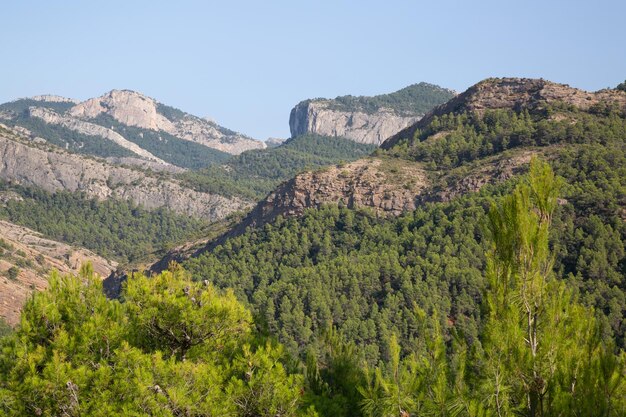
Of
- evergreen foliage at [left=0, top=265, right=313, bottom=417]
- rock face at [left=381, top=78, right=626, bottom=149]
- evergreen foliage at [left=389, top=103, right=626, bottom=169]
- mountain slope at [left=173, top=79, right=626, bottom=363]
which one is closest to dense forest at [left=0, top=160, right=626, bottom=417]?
evergreen foliage at [left=0, top=265, right=313, bottom=417]

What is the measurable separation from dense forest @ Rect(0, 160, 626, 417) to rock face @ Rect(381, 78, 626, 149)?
128 metres

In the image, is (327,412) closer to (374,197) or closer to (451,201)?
(451,201)

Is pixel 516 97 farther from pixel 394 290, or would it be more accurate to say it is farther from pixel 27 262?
pixel 27 262

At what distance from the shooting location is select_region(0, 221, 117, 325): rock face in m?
106

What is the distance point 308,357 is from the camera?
1045 inches

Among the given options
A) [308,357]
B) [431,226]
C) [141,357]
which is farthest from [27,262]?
[141,357]

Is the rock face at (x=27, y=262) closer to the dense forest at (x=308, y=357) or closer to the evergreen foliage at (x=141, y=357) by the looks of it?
the evergreen foliage at (x=141, y=357)

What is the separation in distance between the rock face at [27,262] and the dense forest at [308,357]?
4864 centimetres

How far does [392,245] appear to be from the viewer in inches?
4338

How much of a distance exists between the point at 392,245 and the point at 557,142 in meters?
40.1

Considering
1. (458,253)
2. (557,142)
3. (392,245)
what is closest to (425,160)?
(557,142)

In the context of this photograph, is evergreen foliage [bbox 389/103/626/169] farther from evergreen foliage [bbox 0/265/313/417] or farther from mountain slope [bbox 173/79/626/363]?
evergreen foliage [bbox 0/265/313/417]

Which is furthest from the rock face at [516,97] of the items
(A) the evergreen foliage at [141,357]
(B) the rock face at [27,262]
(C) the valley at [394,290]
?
(A) the evergreen foliage at [141,357]

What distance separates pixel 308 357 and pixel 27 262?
415 ft
